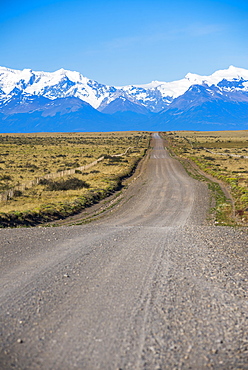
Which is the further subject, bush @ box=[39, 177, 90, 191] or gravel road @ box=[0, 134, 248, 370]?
bush @ box=[39, 177, 90, 191]

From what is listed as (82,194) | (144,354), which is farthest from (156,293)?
(82,194)

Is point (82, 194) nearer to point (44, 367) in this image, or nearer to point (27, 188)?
point (27, 188)

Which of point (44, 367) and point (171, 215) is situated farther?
point (171, 215)

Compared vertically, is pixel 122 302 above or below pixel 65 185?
above

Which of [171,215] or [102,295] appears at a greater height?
[102,295]

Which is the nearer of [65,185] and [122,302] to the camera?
[122,302]

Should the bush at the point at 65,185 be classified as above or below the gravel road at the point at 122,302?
below

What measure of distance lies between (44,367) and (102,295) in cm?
276

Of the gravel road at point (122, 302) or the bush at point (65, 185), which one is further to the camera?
the bush at point (65, 185)

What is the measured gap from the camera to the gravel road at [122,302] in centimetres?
620

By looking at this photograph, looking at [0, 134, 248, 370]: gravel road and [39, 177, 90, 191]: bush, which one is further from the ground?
[0, 134, 248, 370]: gravel road

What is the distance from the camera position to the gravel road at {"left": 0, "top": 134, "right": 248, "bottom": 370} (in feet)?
20.3

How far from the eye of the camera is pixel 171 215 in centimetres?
2567

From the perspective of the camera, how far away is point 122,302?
8.12 meters
